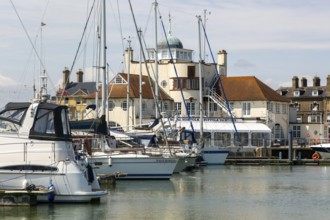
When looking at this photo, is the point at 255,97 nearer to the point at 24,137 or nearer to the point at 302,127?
the point at 302,127

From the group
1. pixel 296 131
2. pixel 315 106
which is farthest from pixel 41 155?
pixel 315 106

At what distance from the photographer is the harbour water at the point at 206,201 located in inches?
1441

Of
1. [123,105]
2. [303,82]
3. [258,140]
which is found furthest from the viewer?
[303,82]

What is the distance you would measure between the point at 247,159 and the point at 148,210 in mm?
51738

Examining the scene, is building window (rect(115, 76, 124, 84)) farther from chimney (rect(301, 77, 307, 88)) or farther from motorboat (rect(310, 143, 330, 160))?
chimney (rect(301, 77, 307, 88))

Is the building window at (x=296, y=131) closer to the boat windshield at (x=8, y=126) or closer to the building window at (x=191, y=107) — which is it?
the building window at (x=191, y=107)

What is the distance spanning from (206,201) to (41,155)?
10409 mm

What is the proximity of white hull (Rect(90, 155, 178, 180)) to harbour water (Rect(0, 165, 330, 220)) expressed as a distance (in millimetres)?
801

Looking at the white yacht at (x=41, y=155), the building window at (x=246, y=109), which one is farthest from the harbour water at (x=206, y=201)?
the building window at (x=246, y=109)

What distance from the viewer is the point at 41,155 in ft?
124

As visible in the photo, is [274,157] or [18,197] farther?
[274,157]

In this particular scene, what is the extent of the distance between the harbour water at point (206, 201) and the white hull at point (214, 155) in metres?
15.9

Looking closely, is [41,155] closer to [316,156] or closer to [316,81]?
[316,156]

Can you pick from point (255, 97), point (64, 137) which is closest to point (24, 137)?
point (64, 137)
